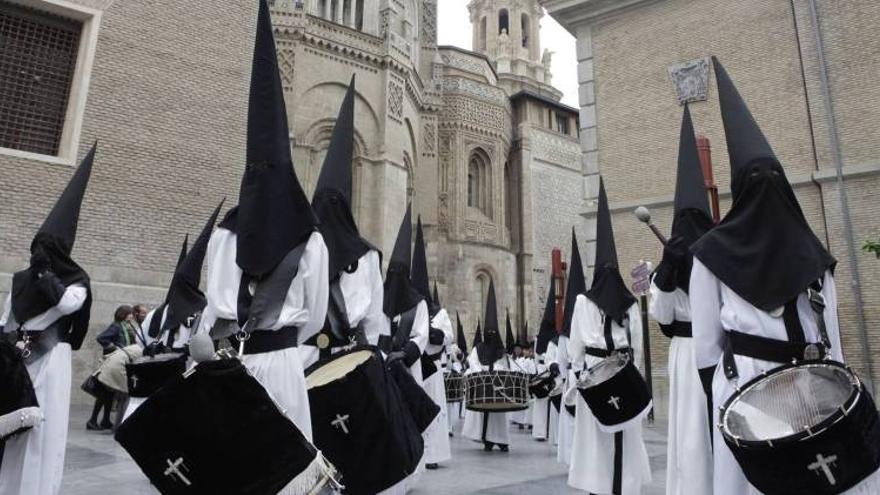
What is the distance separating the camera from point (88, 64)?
11.6 meters

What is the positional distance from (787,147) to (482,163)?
60.3 feet

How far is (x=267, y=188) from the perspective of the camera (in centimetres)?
302

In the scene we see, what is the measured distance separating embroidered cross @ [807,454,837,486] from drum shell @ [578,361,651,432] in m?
2.31

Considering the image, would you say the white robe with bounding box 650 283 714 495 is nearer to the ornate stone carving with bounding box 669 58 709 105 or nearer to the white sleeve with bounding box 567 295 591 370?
the white sleeve with bounding box 567 295 591 370

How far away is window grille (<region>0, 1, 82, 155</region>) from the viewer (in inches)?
442

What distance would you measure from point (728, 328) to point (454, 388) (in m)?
6.78

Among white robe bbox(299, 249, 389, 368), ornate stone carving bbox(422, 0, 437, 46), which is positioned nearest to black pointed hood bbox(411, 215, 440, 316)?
white robe bbox(299, 249, 389, 368)

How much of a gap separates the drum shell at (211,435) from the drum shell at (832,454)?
184 centimetres

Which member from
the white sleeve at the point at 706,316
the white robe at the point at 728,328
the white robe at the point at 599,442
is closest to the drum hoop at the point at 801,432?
the white robe at the point at 728,328

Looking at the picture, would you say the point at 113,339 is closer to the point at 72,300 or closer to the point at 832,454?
the point at 72,300

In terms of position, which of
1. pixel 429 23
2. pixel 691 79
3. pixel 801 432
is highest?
pixel 429 23

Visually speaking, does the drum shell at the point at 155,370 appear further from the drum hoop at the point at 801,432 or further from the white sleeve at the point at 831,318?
the white sleeve at the point at 831,318

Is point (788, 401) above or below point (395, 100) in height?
below

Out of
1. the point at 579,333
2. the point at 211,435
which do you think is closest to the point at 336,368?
the point at 211,435
